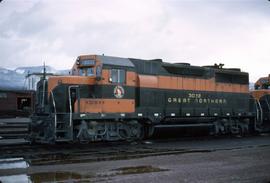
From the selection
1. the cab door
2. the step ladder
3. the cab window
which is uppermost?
the cab window

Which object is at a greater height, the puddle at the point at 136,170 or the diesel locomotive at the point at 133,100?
the diesel locomotive at the point at 133,100

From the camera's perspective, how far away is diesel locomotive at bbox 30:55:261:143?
1695cm

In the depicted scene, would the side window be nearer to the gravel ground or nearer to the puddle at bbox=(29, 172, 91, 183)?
the gravel ground

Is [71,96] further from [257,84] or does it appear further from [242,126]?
[257,84]

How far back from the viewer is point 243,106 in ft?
81.6

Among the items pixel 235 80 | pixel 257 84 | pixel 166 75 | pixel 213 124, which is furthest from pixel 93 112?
pixel 257 84

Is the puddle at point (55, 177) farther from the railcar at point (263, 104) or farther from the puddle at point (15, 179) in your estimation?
the railcar at point (263, 104)

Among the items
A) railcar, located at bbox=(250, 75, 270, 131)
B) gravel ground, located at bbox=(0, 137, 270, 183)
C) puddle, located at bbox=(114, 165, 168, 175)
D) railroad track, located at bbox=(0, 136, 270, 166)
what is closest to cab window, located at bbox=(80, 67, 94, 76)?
railroad track, located at bbox=(0, 136, 270, 166)

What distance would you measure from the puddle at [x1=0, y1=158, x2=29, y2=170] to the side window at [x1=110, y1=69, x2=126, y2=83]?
6591 millimetres

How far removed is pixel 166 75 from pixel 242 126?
22.6 feet

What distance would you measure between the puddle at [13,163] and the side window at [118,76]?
21.6 feet

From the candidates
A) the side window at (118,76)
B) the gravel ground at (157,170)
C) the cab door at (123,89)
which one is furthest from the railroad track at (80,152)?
the side window at (118,76)

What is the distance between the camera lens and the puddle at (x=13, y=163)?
37.0 ft

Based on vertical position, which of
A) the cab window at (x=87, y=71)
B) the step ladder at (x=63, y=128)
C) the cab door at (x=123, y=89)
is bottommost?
the step ladder at (x=63, y=128)
